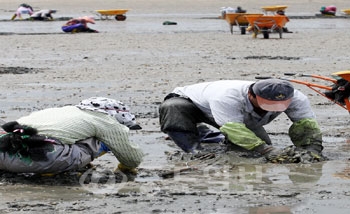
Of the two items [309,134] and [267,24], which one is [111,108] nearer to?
[309,134]

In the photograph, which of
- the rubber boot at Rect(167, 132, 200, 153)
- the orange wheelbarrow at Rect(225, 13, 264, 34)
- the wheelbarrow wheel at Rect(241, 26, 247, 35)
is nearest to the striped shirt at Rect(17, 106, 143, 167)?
the rubber boot at Rect(167, 132, 200, 153)

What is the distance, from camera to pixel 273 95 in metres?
8.41

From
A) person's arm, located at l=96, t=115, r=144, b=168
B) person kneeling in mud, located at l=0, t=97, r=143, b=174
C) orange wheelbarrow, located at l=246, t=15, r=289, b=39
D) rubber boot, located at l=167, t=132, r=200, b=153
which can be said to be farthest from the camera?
orange wheelbarrow, located at l=246, t=15, r=289, b=39

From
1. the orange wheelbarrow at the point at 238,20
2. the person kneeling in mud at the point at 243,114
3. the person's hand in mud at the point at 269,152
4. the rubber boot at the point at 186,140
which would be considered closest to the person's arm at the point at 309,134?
the person kneeling in mud at the point at 243,114

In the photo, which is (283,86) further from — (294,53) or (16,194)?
(294,53)

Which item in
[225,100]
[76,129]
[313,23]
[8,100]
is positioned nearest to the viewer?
[76,129]

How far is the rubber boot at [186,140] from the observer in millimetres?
9328

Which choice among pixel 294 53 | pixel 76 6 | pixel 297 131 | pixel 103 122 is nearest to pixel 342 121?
pixel 297 131

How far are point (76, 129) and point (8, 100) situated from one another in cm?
575

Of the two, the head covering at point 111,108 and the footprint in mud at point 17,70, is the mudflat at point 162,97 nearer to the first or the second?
the footprint in mud at point 17,70

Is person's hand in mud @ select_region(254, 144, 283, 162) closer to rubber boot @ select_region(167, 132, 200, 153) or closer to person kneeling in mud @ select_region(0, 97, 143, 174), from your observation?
rubber boot @ select_region(167, 132, 200, 153)

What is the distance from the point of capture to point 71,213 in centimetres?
648

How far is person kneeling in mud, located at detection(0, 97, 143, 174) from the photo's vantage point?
24.2 feet

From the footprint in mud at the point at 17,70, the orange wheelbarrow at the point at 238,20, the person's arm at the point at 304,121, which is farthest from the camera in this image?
the orange wheelbarrow at the point at 238,20
